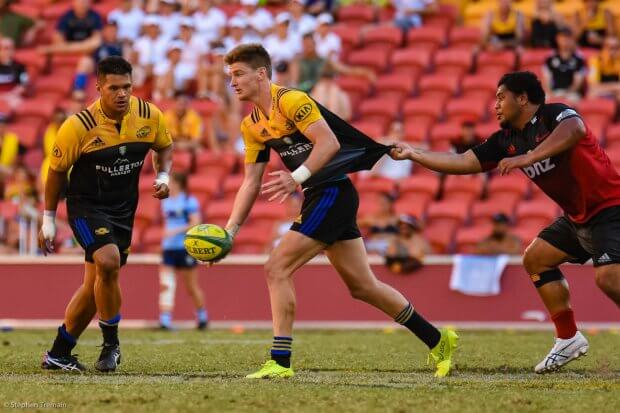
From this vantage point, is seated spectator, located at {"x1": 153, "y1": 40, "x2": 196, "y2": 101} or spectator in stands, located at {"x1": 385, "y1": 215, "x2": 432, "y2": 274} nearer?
spectator in stands, located at {"x1": 385, "y1": 215, "x2": 432, "y2": 274}

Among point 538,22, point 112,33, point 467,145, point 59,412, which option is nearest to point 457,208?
point 467,145

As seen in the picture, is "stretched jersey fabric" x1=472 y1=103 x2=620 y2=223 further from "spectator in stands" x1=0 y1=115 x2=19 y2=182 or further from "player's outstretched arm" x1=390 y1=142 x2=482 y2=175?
"spectator in stands" x1=0 y1=115 x2=19 y2=182

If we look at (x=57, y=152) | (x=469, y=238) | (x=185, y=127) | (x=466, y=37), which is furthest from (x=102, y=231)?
(x=466, y=37)

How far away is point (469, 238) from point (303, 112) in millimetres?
8333

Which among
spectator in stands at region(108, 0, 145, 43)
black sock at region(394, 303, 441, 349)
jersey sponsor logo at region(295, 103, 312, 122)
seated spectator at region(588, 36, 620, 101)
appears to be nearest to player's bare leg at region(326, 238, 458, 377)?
black sock at region(394, 303, 441, 349)

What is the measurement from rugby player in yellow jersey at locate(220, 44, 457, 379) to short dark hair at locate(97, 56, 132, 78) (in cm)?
95

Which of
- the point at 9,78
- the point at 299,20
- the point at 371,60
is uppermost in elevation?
the point at 299,20

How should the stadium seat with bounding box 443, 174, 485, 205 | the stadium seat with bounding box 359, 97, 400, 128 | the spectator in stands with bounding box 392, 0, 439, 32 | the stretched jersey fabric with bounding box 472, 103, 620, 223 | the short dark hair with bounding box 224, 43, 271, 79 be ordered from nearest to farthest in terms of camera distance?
the short dark hair with bounding box 224, 43, 271, 79 < the stretched jersey fabric with bounding box 472, 103, 620, 223 < the stadium seat with bounding box 443, 174, 485, 205 < the stadium seat with bounding box 359, 97, 400, 128 < the spectator in stands with bounding box 392, 0, 439, 32

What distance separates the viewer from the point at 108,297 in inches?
368

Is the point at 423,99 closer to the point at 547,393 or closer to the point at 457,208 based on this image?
the point at 457,208

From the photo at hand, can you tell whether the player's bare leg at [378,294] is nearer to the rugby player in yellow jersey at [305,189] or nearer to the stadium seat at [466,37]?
the rugby player in yellow jersey at [305,189]

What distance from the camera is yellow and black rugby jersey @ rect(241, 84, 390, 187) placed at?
8.66 meters

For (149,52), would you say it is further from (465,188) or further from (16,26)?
(465,188)

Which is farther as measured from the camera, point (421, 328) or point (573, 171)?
point (421, 328)
